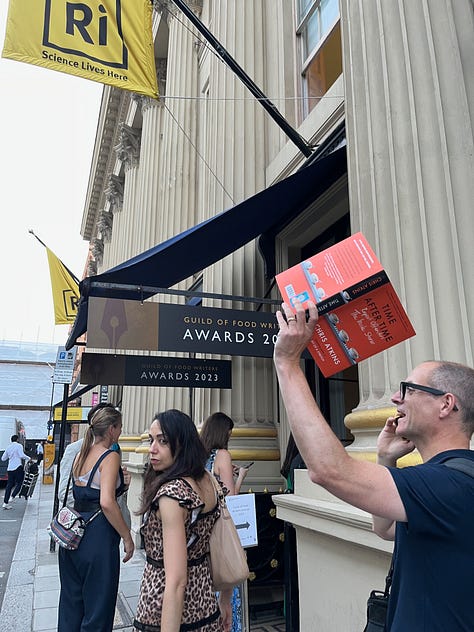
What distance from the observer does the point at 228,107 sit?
865cm

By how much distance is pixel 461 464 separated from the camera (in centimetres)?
146

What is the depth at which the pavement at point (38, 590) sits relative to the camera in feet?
18.6

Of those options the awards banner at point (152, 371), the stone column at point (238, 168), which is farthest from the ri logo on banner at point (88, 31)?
the awards banner at point (152, 371)

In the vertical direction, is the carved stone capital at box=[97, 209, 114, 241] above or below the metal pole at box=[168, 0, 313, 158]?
above

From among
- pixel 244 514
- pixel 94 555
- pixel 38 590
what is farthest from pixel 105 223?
pixel 94 555

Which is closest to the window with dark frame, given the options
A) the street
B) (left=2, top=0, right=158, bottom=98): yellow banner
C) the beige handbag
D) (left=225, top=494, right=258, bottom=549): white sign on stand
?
(left=2, top=0, right=158, bottom=98): yellow banner

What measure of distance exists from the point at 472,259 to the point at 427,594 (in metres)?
2.33

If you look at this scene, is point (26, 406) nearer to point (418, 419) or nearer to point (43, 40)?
point (43, 40)

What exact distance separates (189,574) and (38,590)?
5483 millimetres

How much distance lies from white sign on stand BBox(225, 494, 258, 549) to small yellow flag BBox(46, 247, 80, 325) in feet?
29.6

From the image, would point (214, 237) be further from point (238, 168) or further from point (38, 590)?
point (38, 590)

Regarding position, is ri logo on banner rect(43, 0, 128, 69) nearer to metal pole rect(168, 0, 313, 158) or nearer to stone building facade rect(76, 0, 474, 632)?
metal pole rect(168, 0, 313, 158)

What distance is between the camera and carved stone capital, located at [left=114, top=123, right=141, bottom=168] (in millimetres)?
20875

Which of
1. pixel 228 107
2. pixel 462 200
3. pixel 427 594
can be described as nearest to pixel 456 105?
pixel 462 200
